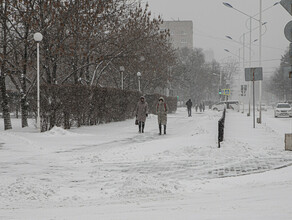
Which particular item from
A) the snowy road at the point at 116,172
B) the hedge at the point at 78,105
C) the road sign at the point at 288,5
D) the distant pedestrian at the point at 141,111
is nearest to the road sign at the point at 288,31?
the road sign at the point at 288,5

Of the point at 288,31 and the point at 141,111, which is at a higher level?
the point at 288,31

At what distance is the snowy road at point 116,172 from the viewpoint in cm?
621

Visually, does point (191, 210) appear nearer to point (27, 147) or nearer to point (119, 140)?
point (27, 147)

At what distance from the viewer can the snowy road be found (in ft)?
20.4

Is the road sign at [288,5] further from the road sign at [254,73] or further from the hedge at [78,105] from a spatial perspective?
the hedge at [78,105]

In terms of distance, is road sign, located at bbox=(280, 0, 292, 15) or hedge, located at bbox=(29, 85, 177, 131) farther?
hedge, located at bbox=(29, 85, 177, 131)

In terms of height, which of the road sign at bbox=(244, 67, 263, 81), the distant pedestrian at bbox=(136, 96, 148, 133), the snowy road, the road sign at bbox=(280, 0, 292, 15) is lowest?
the snowy road

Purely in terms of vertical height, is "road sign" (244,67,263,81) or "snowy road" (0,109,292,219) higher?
"road sign" (244,67,263,81)

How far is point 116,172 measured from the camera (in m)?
9.31

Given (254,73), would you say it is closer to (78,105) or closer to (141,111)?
(141,111)

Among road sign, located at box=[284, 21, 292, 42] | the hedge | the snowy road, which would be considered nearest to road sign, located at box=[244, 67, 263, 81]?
the snowy road

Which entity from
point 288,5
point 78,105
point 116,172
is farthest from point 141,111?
point 116,172

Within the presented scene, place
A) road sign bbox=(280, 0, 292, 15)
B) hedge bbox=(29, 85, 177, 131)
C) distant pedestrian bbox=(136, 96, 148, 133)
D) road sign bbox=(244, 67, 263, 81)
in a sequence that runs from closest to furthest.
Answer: road sign bbox=(280, 0, 292, 15) < hedge bbox=(29, 85, 177, 131) < distant pedestrian bbox=(136, 96, 148, 133) < road sign bbox=(244, 67, 263, 81)

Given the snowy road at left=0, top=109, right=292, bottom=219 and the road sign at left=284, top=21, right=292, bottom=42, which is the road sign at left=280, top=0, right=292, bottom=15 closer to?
the road sign at left=284, top=21, right=292, bottom=42
